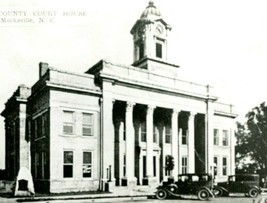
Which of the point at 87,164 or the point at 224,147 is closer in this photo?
the point at 87,164

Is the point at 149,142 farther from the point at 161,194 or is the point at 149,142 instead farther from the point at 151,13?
the point at 151,13

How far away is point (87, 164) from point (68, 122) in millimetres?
3062

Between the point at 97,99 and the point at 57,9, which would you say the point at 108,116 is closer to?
the point at 97,99

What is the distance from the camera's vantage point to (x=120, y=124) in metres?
28.2

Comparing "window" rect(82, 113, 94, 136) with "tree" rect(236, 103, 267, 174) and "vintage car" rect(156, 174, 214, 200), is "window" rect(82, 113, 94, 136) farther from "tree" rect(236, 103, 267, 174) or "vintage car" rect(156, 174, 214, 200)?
"tree" rect(236, 103, 267, 174)

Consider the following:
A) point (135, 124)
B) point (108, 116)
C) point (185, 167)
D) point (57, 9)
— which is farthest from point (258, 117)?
point (57, 9)

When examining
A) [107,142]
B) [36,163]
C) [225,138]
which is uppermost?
[225,138]

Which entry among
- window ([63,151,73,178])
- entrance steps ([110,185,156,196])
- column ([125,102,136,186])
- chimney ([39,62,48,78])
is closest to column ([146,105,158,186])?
entrance steps ([110,185,156,196])

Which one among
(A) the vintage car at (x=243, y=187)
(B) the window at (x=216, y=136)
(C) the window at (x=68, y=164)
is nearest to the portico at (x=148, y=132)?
(C) the window at (x=68, y=164)

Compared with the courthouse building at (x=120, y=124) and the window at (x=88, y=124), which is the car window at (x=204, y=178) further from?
the window at (x=88, y=124)

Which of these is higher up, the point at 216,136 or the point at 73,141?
the point at 216,136

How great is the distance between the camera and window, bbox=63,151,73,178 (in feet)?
78.0

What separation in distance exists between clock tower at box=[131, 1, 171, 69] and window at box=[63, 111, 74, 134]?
8404 mm

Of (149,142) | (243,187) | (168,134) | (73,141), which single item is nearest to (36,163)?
(73,141)
